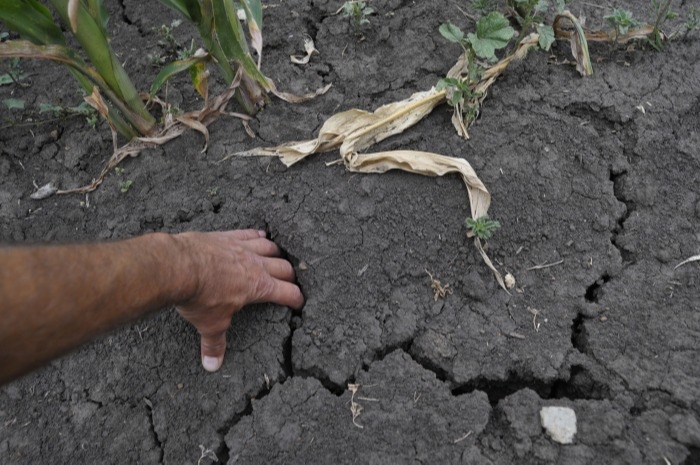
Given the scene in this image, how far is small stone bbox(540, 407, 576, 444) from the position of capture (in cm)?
164

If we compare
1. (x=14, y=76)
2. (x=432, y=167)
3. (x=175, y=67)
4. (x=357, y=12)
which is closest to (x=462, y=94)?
(x=432, y=167)

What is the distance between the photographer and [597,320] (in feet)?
5.99

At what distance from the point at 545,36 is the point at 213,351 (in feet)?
5.04

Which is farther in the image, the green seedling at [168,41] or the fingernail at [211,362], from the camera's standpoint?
the green seedling at [168,41]

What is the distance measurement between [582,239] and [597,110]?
0.53 meters

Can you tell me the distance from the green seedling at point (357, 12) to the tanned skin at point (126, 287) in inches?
40.3

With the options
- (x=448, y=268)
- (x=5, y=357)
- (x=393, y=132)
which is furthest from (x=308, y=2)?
(x=5, y=357)

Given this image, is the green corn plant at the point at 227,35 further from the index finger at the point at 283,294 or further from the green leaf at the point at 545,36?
the green leaf at the point at 545,36

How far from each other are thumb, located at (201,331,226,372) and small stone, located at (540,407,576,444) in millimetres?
915

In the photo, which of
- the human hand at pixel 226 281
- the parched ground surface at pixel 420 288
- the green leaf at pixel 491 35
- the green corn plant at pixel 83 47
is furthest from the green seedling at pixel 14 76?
the green leaf at pixel 491 35

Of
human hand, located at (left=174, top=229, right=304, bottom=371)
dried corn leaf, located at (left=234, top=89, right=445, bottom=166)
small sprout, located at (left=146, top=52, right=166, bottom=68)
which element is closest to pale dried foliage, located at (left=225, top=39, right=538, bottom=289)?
dried corn leaf, located at (left=234, top=89, right=445, bottom=166)

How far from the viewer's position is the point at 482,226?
189cm

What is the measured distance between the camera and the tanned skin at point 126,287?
3.89 feet

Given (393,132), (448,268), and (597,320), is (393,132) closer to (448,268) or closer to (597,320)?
(448,268)
